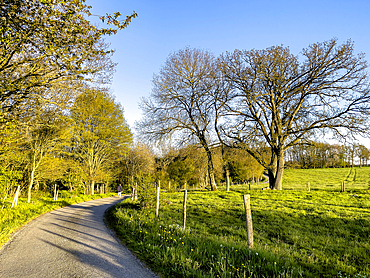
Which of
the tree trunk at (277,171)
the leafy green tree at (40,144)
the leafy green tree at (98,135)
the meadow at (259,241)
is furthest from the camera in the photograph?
the leafy green tree at (98,135)

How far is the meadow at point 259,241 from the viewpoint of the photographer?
4.31m

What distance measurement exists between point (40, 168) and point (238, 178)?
4263 centimetres

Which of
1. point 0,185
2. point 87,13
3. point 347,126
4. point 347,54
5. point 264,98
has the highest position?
point 347,54

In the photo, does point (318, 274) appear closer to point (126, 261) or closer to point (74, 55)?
point (126, 261)

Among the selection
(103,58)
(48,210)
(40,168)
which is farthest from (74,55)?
(40,168)

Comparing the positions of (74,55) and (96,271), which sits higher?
(74,55)

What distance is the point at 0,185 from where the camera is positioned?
995cm

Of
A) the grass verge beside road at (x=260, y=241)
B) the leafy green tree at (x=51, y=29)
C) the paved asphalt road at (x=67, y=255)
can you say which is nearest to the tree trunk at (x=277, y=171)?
the grass verge beside road at (x=260, y=241)

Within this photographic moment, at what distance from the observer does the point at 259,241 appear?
7.11m

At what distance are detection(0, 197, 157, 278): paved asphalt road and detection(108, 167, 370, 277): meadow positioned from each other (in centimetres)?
51

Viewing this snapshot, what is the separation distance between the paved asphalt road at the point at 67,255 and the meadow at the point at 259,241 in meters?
0.51

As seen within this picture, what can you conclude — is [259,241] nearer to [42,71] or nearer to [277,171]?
[42,71]

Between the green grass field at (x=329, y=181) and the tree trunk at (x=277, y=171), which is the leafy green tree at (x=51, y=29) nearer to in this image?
the tree trunk at (x=277, y=171)

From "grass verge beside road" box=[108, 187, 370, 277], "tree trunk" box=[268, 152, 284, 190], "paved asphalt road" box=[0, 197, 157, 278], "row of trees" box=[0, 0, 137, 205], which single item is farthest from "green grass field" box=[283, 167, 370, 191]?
"row of trees" box=[0, 0, 137, 205]
